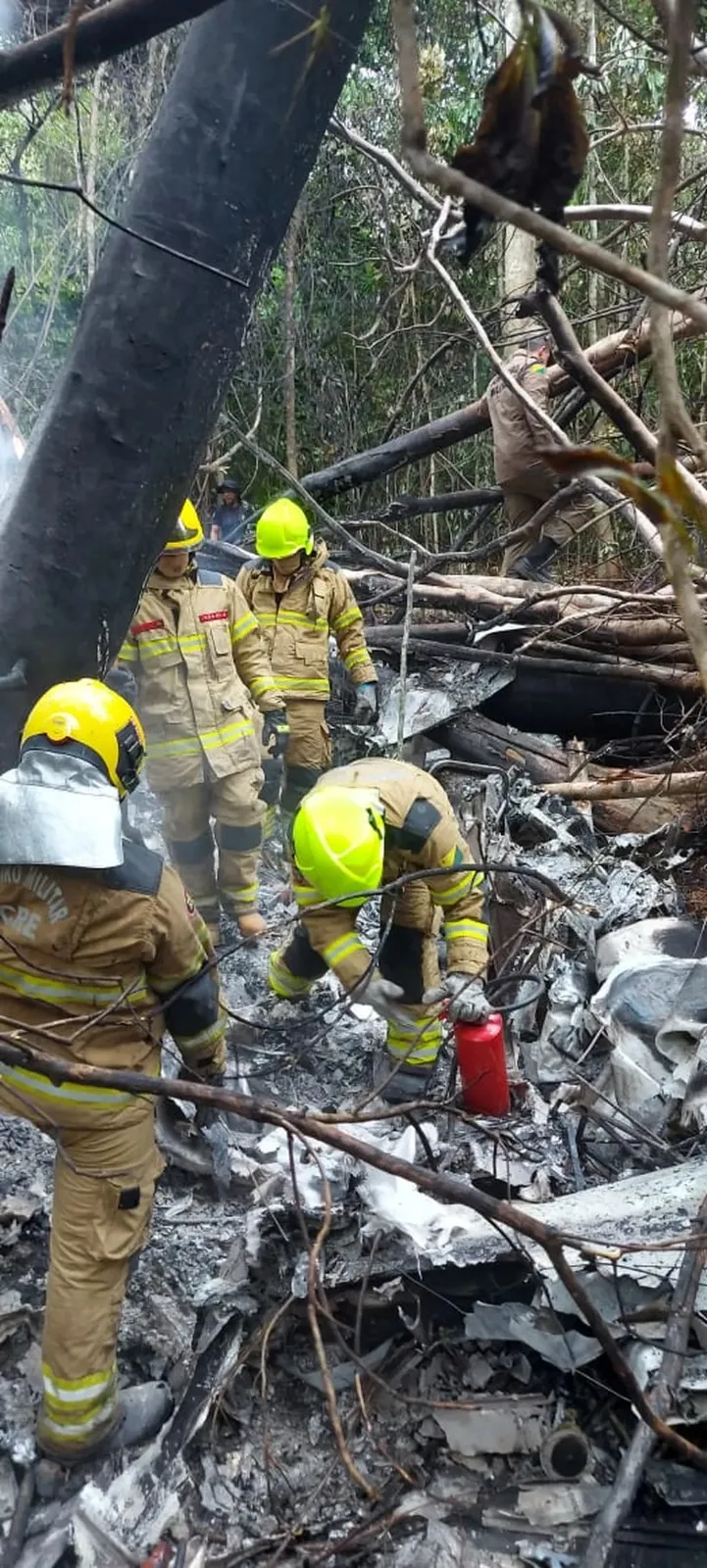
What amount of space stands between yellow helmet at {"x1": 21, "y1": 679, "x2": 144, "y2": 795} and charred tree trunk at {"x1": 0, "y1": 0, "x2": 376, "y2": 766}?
18 centimetres

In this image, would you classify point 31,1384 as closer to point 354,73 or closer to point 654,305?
point 654,305

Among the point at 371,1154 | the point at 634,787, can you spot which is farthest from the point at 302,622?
the point at 371,1154

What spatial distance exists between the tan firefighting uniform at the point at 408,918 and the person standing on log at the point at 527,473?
7.64 feet

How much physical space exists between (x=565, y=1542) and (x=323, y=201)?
37.2ft

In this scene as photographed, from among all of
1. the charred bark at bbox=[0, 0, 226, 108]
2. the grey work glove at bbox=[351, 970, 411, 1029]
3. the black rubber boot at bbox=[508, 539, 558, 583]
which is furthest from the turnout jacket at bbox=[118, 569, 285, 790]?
the charred bark at bbox=[0, 0, 226, 108]

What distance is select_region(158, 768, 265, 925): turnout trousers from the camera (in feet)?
13.9

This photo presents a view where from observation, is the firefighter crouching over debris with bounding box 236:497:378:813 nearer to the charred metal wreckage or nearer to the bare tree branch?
the charred metal wreckage

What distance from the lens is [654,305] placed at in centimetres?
70

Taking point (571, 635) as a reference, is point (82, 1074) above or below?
below

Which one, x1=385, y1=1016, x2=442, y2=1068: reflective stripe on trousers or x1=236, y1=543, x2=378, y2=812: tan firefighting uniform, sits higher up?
x1=236, y1=543, x2=378, y2=812: tan firefighting uniform

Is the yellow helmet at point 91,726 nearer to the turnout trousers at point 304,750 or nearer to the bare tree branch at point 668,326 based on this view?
the bare tree branch at point 668,326

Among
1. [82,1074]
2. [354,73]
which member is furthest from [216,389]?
[354,73]

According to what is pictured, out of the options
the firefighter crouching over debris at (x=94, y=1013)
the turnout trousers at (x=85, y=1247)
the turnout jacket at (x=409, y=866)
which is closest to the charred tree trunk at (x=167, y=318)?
the firefighter crouching over debris at (x=94, y=1013)

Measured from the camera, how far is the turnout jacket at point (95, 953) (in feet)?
6.97
